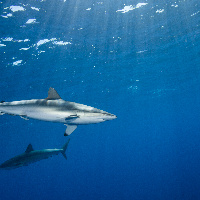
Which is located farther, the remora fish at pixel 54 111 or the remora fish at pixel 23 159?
the remora fish at pixel 23 159

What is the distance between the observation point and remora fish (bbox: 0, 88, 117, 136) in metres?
3.16

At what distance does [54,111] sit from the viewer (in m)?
3.17

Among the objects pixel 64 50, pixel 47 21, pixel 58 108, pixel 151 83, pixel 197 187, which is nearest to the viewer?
pixel 58 108

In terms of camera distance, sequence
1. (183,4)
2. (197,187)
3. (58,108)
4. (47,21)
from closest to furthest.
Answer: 1. (58,108)
2. (47,21)
3. (183,4)
4. (197,187)

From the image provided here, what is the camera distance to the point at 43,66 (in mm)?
16500

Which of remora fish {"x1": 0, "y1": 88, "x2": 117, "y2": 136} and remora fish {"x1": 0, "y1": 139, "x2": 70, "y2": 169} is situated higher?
remora fish {"x1": 0, "y1": 88, "x2": 117, "y2": 136}

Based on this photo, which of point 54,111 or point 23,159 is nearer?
point 54,111

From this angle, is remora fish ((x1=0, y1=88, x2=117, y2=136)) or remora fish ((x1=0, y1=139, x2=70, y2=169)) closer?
remora fish ((x1=0, y1=88, x2=117, y2=136))

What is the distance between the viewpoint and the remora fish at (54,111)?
3.16m

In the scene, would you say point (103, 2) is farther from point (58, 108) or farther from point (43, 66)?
point (58, 108)

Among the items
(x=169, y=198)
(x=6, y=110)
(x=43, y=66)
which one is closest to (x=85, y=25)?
(x=43, y=66)

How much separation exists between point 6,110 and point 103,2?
11.3m

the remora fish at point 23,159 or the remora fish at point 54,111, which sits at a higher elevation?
the remora fish at point 54,111

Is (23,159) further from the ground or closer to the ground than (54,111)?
closer to the ground
